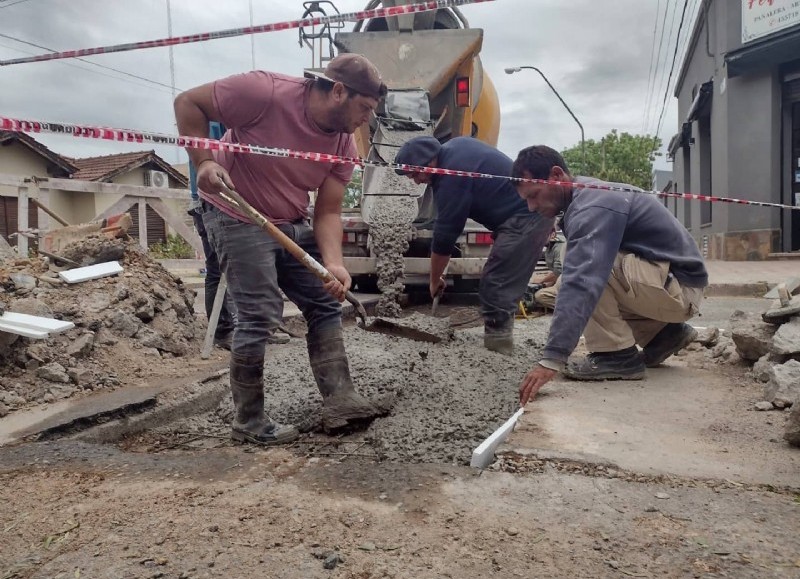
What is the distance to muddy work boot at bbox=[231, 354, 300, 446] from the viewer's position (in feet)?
8.10

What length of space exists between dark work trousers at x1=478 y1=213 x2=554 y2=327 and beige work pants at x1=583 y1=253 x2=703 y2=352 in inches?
31.9

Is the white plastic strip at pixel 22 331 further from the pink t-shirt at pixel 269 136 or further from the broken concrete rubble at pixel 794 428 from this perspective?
the broken concrete rubble at pixel 794 428

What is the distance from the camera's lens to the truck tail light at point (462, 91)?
6746 mm

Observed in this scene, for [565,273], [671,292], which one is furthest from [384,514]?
[671,292]

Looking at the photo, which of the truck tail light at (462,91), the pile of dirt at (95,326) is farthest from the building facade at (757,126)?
the pile of dirt at (95,326)

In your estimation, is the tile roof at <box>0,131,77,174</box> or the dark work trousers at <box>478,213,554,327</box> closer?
the dark work trousers at <box>478,213,554,327</box>

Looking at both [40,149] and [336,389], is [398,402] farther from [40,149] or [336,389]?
[40,149]

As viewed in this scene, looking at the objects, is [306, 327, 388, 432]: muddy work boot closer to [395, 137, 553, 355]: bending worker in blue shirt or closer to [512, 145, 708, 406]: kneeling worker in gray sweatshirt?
[512, 145, 708, 406]: kneeling worker in gray sweatshirt

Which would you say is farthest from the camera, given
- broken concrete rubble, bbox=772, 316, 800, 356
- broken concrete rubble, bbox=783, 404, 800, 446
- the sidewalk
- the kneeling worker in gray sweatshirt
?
the sidewalk

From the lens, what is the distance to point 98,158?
81.0 feet

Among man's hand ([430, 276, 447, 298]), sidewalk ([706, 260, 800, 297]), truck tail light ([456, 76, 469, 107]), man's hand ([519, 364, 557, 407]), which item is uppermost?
truck tail light ([456, 76, 469, 107])

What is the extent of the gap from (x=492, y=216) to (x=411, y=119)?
2.61m

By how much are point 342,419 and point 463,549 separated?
1.05 meters

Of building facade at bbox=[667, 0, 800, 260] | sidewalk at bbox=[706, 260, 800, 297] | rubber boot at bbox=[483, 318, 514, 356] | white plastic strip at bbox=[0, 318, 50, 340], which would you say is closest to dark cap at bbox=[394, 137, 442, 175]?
rubber boot at bbox=[483, 318, 514, 356]
